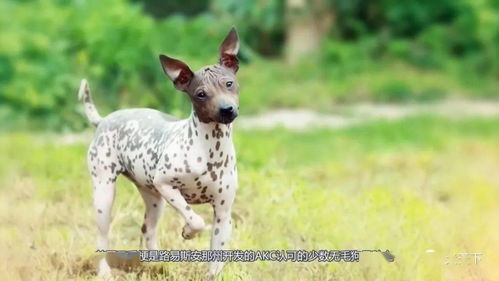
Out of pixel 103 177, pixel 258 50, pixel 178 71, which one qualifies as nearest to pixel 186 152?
pixel 178 71

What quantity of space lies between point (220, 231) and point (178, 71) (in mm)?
736

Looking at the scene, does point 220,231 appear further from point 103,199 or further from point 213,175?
point 103,199

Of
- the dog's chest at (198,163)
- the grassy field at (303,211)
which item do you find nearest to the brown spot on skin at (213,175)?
the dog's chest at (198,163)

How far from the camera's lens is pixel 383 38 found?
14.1m

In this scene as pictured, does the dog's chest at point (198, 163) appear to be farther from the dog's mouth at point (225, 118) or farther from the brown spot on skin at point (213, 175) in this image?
the dog's mouth at point (225, 118)

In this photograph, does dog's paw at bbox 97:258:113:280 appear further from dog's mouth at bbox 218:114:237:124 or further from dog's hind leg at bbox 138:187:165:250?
dog's mouth at bbox 218:114:237:124

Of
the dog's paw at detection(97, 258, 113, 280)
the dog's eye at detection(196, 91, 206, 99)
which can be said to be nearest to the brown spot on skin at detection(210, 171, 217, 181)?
the dog's eye at detection(196, 91, 206, 99)

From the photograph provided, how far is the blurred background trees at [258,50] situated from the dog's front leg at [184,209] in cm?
461

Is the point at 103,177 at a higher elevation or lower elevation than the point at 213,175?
higher

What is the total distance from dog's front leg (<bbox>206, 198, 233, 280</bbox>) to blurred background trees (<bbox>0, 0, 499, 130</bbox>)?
4455 mm

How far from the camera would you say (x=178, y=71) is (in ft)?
14.1

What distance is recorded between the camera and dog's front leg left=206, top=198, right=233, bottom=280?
452 centimetres

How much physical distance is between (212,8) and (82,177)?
7.92 meters

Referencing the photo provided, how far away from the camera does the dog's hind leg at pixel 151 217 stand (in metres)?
4.93
